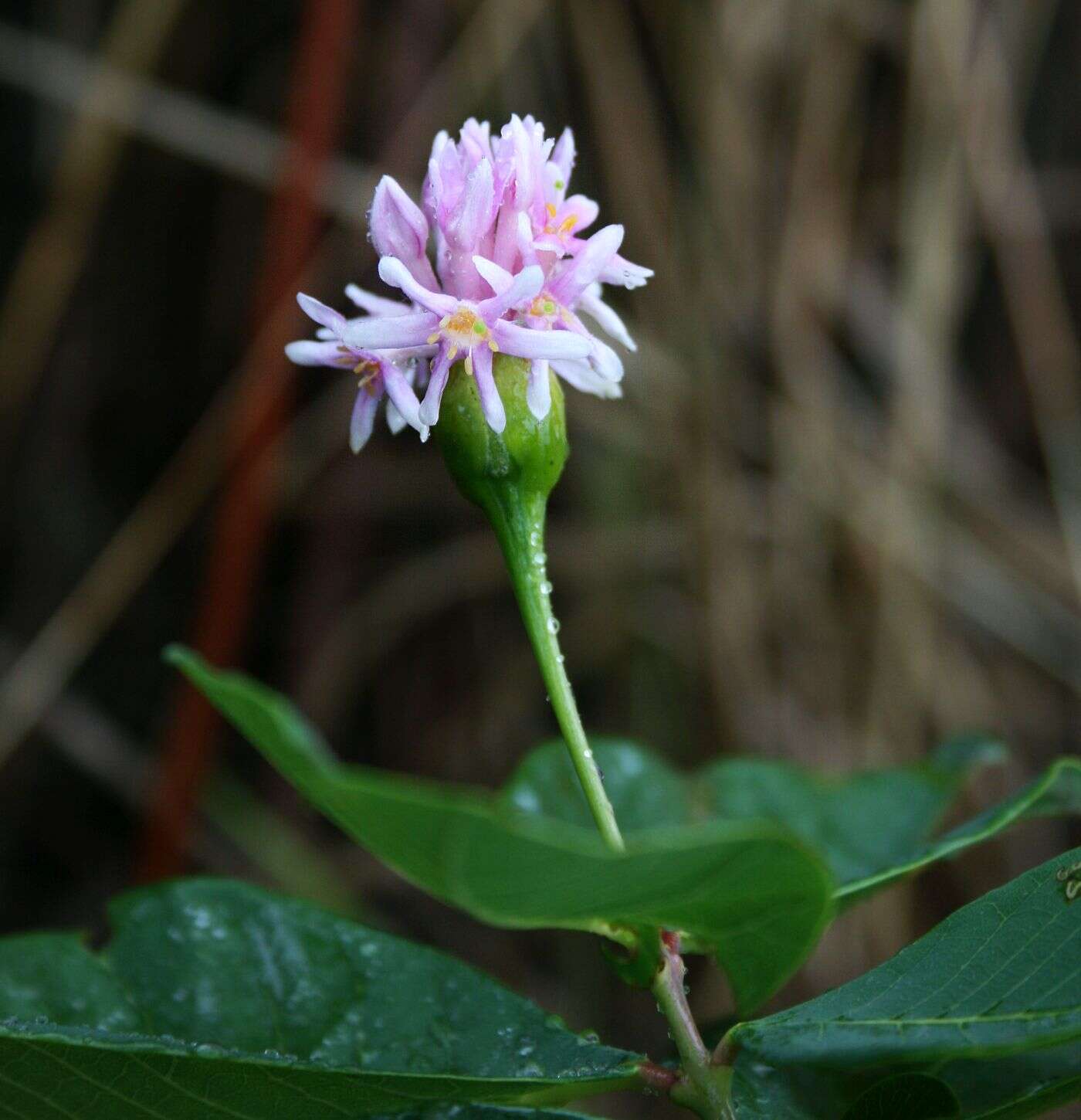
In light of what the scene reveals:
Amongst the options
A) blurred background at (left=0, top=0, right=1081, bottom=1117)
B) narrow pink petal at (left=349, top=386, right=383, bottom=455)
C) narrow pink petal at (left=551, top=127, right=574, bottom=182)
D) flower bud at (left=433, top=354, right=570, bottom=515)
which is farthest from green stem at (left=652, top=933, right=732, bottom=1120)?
blurred background at (left=0, top=0, right=1081, bottom=1117)

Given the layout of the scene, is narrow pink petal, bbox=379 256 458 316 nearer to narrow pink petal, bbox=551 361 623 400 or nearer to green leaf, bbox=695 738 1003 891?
narrow pink petal, bbox=551 361 623 400

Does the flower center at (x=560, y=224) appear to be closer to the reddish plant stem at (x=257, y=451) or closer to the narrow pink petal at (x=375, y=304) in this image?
the narrow pink petal at (x=375, y=304)

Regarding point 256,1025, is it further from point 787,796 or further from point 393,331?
point 787,796

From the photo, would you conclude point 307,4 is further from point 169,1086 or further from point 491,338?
point 169,1086

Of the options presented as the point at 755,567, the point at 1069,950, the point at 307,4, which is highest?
the point at 307,4

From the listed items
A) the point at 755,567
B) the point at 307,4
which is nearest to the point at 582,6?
the point at 307,4
